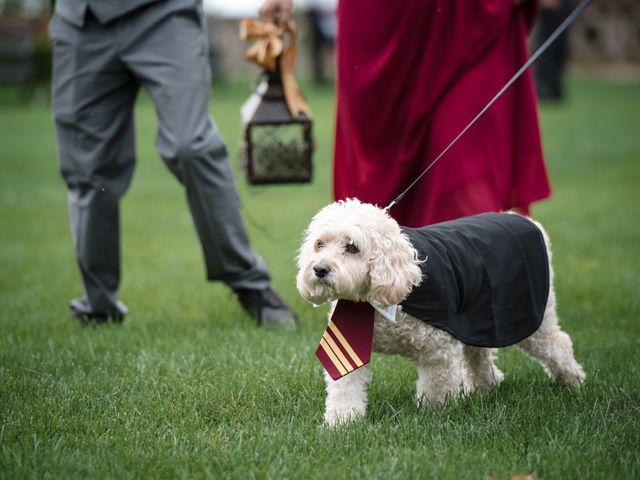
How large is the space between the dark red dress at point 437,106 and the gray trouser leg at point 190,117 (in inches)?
28.1

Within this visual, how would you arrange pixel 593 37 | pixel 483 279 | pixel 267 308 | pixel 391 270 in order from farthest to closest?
pixel 593 37 < pixel 267 308 < pixel 483 279 < pixel 391 270

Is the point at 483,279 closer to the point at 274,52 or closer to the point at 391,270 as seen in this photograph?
the point at 391,270

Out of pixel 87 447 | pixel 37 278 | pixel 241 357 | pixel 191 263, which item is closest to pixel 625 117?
pixel 191 263

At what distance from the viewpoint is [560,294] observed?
563 centimetres

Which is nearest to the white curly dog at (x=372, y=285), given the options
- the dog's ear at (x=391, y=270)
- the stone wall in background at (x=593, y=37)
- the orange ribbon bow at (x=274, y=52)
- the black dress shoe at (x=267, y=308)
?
the dog's ear at (x=391, y=270)

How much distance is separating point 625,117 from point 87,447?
53.7 ft

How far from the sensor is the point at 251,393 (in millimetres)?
3674

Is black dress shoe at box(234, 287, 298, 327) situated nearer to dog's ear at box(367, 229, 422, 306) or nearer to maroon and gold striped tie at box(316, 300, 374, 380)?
maroon and gold striped tie at box(316, 300, 374, 380)

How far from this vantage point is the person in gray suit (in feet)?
15.3

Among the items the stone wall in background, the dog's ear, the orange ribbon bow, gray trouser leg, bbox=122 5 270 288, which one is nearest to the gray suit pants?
gray trouser leg, bbox=122 5 270 288

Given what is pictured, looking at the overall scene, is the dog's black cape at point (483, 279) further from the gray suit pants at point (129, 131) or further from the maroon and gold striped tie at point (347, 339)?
the gray suit pants at point (129, 131)

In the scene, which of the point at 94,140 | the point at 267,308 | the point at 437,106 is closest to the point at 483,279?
the point at 437,106

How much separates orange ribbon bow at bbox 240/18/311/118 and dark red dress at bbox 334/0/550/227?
0.39m

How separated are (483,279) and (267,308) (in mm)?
Result: 1805
